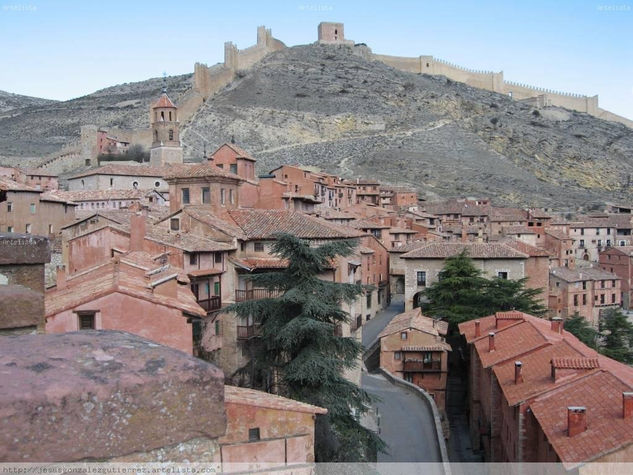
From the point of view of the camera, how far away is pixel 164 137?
77.5 metres

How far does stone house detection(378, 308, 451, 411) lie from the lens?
29.8 meters

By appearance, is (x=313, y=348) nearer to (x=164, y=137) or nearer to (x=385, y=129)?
(x=164, y=137)

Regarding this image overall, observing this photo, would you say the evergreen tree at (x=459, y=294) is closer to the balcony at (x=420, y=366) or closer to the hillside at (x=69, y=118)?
the balcony at (x=420, y=366)

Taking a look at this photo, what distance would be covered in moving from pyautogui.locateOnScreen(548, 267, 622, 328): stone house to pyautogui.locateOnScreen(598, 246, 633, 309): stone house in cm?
502

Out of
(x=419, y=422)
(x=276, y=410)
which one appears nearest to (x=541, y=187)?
(x=419, y=422)

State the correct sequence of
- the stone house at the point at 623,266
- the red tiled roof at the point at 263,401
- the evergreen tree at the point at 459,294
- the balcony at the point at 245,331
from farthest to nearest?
the stone house at the point at 623,266 → the evergreen tree at the point at 459,294 → the balcony at the point at 245,331 → the red tiled roof at the point at 263,401

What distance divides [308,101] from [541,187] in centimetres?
4533

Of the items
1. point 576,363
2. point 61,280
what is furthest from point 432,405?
point 61,280

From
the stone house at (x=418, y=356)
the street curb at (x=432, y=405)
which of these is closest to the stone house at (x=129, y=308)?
the street curb at (x=432, y=405)

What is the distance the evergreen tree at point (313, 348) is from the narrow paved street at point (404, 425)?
5.07m

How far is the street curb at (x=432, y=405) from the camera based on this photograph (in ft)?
66.2

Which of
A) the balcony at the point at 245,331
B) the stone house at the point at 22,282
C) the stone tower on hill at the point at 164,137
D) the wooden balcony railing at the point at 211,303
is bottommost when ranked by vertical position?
the balcony at the point at 245,331

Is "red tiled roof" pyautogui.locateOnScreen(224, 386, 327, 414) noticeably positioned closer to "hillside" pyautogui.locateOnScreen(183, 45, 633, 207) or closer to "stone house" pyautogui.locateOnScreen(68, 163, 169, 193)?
"stone house" pyautogui.locateOnScreen(68, 163, 169, 193)

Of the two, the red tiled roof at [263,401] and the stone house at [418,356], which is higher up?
the red tiled roof at [263,401]
